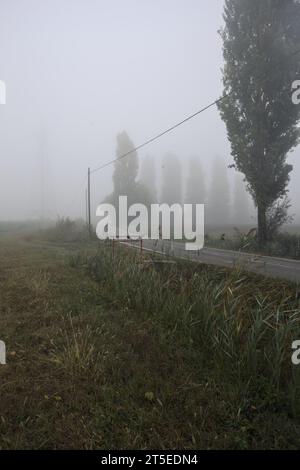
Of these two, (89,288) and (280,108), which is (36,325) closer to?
(89,288)

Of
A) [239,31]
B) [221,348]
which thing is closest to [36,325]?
[221,348]

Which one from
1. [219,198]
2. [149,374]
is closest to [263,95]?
[149,374]

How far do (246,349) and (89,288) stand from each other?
15.6 feet

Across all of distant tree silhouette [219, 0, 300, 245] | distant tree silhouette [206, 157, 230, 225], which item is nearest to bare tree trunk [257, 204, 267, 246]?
distant tree silhouette [219, 0, 300, 245]

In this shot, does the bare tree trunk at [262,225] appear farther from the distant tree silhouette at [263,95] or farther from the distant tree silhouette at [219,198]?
the distant tree silhouette at [219,198]

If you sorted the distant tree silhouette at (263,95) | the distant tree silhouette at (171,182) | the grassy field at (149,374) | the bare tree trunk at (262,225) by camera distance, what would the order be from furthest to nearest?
1. the distant tree silhouette at (171,182)
2. the bare tree trunk at (262,225)
3. the distant tree silhouette at (263,95)
4. the grassy field at (149,374)

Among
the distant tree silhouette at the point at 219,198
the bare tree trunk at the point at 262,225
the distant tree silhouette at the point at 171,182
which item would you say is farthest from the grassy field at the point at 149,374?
the distant tree silhouette at the point at 219,198

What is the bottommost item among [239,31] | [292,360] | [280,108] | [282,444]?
[282,444]

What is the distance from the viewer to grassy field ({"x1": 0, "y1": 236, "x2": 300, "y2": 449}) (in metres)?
3.41

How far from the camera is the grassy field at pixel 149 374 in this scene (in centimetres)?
341

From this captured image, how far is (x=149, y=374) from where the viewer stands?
4.49 m

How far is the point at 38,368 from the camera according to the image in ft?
15.3

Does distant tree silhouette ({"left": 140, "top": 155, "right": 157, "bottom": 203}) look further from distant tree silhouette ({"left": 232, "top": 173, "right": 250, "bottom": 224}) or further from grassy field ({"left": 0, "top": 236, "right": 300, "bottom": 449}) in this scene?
grassy field ({"left": 0, "top": 236, "right": 300, "bottom": 449})

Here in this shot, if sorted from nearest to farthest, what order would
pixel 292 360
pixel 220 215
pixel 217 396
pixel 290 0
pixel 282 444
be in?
pixel 282 444
pixel 217 396
pixel 292 360
pixel 290 0
pixel 220 215
